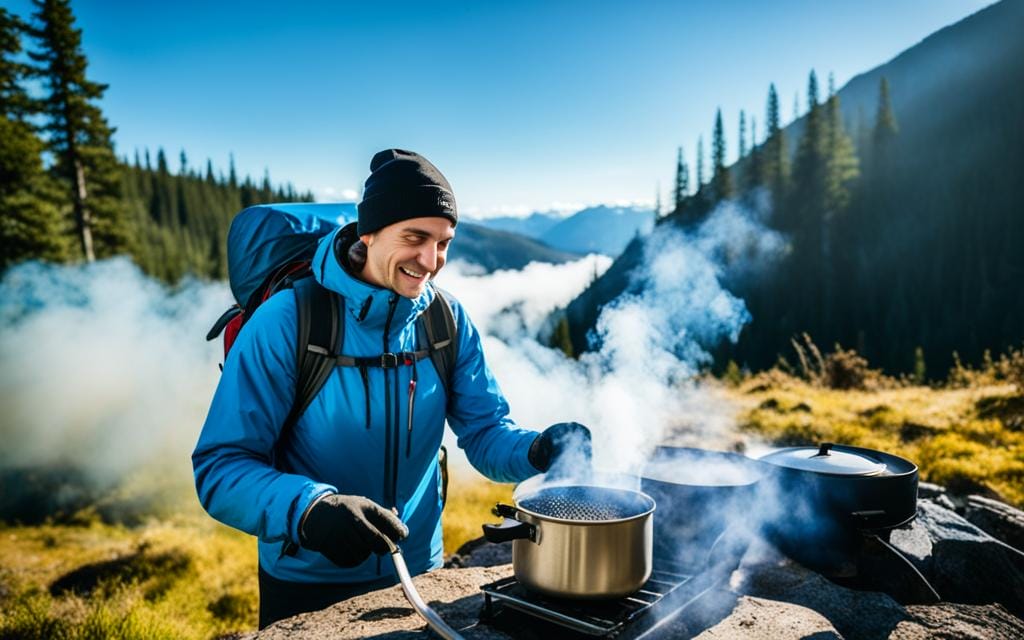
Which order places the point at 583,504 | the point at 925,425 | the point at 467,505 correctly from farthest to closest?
the point at 467,505, the point at 925,425, the point at 583,504

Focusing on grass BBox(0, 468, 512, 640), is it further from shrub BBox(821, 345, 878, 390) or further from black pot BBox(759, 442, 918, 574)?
shrub BBox(821, 345, 878, 390)

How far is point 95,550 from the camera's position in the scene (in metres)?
12.2

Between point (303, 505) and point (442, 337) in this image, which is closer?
point (303, 505)

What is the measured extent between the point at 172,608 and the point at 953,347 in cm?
6374

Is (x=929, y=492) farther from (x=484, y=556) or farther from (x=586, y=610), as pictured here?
(x=586, y=610)

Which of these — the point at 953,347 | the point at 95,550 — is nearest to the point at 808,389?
the point at 95,550

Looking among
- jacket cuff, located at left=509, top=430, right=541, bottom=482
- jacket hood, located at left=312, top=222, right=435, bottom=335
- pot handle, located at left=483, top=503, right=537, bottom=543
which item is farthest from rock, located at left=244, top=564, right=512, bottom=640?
jacket hood, located at left=312, top=222, right=435, bottom=335

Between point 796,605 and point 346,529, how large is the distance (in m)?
1.83

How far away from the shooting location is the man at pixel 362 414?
2111 mm

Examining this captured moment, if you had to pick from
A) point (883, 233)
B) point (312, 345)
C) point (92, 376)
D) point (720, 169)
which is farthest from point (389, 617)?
point (883, 233)

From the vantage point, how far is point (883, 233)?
62844mm

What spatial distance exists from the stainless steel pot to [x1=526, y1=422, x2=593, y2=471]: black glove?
515 millimetres

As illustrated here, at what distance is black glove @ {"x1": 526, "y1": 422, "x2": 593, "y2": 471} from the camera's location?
2.45 m

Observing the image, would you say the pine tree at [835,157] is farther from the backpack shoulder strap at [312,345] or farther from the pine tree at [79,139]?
the backpack shoulder strap at [312,345]
